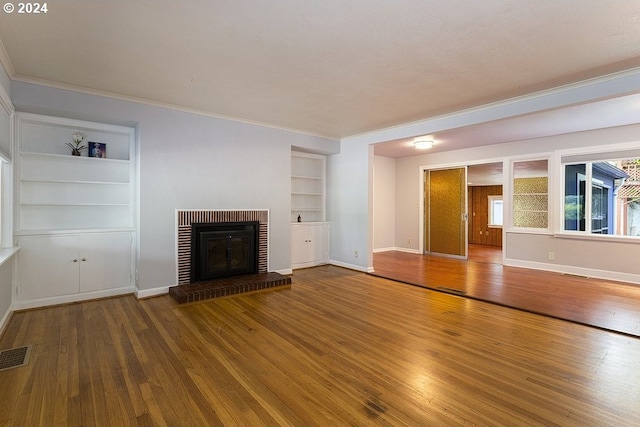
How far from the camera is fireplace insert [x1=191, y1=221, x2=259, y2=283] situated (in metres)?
4.49

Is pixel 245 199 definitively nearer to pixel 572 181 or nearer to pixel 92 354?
pixel 92 354

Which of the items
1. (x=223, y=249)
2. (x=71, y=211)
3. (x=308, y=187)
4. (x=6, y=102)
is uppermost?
(x=6, y=102)

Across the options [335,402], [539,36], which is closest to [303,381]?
[335,402]

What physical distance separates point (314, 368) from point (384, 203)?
6.42m

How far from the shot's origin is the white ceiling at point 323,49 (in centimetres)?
215

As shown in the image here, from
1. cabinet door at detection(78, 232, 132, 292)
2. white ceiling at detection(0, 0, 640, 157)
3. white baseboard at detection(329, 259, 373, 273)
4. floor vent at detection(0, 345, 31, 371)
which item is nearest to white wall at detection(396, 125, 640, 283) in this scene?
white ceiling at detection(0, 0, 640, 157)

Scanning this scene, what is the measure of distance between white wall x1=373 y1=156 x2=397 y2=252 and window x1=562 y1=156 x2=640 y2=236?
3.81 metres

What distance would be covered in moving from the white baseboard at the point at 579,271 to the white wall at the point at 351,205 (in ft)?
10.4

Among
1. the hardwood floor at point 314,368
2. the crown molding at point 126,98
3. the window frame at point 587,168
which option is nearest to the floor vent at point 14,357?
the hardwood floor at point 314,368

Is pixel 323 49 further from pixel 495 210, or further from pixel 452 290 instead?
pixel 495 210

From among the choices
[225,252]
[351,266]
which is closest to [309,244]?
[351,266]

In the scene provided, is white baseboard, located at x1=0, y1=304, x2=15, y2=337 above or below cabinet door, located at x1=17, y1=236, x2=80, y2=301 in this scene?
below

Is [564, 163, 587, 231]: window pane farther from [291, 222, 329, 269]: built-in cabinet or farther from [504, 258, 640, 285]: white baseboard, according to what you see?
[291, 222, 329, 269]: built-in cabinet

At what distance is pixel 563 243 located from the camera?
566 cm
